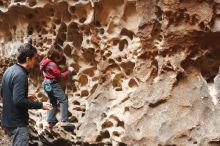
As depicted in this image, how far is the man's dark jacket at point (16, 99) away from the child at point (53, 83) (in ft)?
4.00

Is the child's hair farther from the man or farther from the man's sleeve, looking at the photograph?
the man's sleeve

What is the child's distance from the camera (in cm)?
552

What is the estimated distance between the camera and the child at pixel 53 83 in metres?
5.52

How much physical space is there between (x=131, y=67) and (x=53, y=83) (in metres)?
1.06

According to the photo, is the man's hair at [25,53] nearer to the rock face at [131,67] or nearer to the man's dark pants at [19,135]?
the man's dark pants at [19,135]

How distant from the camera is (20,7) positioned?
20.4 ft

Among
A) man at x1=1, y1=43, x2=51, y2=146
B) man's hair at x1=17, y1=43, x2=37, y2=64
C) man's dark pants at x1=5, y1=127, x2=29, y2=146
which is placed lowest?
man's dark pants at x1=5, y1=127, x2=29, y2=146

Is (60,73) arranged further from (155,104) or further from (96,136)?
(155,104)

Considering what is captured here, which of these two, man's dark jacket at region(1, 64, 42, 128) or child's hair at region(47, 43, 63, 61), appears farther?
child's hair at region(47, 43, 63, 61)

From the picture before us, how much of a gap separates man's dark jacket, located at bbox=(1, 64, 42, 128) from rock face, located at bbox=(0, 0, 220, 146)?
0.98 meters

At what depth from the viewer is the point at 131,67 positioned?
4988 millimetres

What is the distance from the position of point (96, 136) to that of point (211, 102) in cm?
136

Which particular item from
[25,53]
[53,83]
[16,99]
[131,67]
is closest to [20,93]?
[16,99]

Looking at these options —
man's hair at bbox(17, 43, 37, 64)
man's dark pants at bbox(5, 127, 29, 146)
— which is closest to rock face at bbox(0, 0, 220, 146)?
man's dark pants at bbox(5, 127, 29, 146)
